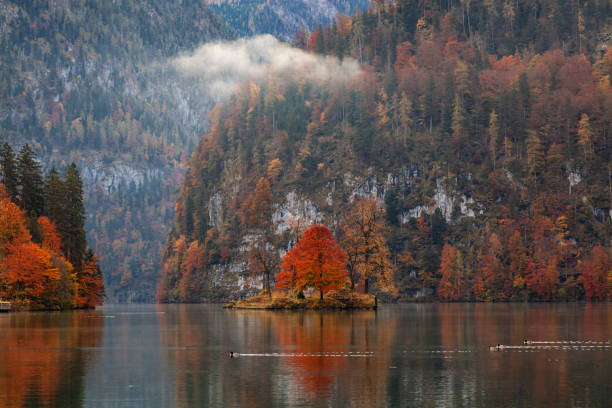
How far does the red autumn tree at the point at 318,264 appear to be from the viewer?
433 ft

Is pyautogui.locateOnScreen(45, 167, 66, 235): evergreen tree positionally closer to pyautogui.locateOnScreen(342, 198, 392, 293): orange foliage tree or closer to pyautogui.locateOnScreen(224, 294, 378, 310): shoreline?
pyautogui.locateOnScreen(224, 294, 378, 310): shoreline

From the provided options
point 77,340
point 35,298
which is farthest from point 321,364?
point 35,298

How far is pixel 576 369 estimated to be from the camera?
1750 inches

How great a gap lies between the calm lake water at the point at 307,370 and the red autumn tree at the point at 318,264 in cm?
5750

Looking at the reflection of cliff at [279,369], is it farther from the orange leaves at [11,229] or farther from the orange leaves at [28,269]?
the orange leaves at [11,229]

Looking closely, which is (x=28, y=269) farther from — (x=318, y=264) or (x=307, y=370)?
(x=307, y=370)

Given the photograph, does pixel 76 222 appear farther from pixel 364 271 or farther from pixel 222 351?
pixel 222 351

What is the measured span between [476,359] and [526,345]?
9.97 metres

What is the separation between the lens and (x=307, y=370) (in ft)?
147

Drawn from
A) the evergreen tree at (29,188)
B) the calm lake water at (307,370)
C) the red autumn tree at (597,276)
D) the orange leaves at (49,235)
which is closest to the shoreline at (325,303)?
the orange leaves at (49,235)

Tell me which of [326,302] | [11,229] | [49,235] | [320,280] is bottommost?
[326,302]

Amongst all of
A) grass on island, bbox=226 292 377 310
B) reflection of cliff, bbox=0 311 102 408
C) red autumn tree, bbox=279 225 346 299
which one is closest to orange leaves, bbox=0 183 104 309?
grass on island, bbox=226 292 377 310

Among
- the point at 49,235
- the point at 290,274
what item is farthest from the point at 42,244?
the point at 290,274

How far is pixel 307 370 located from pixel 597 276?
523 ft
